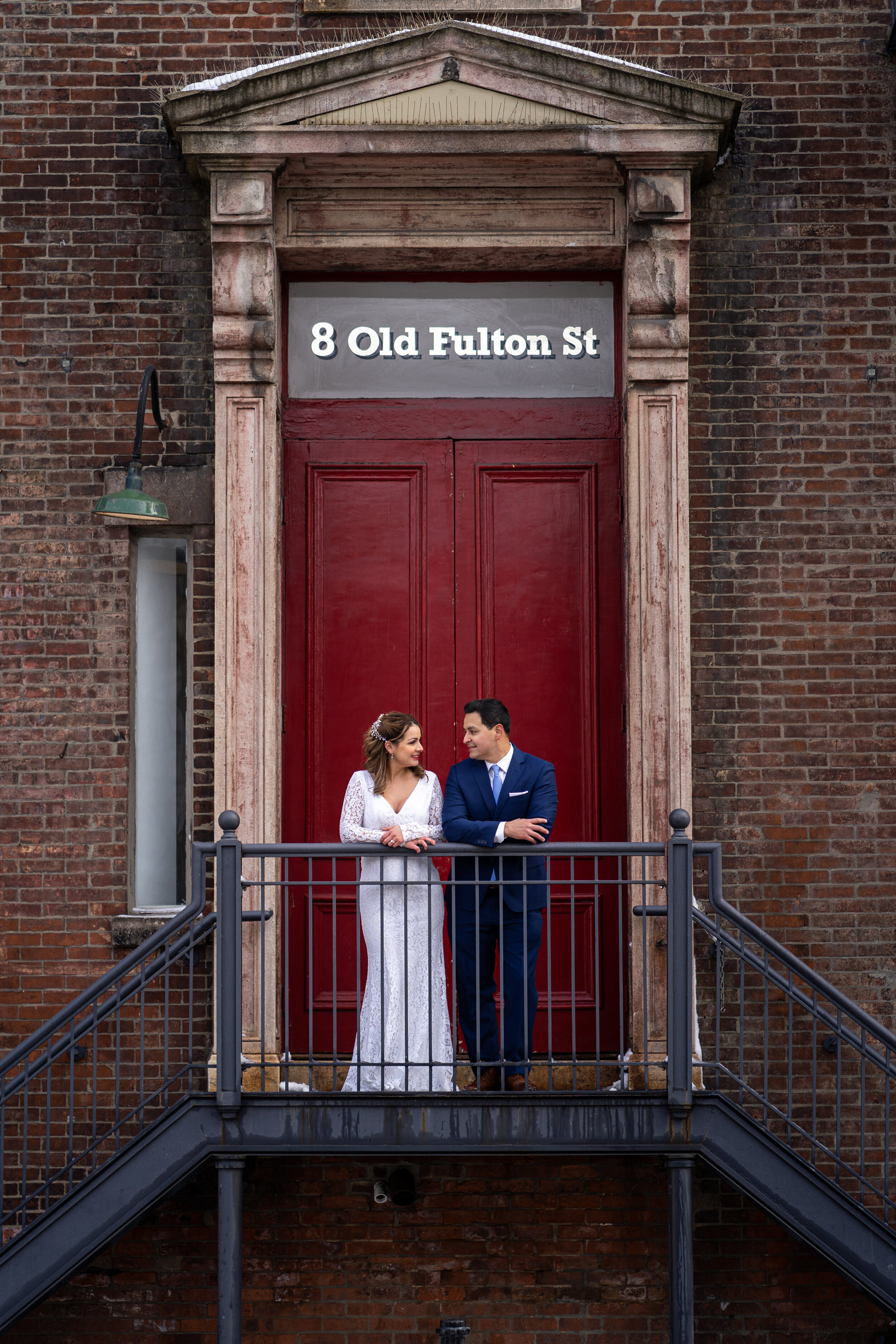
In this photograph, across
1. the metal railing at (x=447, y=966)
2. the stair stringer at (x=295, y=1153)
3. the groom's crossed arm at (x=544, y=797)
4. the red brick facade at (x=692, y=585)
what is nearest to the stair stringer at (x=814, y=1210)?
the stair stringer at (x=295, y=1153)

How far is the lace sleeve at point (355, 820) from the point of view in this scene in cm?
570

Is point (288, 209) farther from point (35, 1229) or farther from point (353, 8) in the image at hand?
point (35, 1229)

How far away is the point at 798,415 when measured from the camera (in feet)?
22.2

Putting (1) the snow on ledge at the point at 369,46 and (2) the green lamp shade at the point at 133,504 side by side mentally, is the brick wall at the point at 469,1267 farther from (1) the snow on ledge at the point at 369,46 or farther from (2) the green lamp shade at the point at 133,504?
(1) the snow on ledge at the point at 369,46

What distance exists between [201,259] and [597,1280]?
5.34 meters

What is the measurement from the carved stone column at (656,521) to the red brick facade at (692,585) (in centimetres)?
23

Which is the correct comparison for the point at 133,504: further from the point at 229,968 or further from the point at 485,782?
the point at 229,968

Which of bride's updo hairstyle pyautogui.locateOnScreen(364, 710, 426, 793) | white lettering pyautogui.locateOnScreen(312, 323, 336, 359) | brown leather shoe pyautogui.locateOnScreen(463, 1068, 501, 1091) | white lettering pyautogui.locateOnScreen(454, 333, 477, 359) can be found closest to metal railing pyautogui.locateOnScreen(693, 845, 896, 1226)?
brown leather shoe pyautogui.locateOnScreen(463, 1068, 501, 1091)

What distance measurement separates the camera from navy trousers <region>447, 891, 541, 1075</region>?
18.4 ft

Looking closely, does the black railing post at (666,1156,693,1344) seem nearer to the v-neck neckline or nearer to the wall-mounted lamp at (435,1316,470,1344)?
the wall-mounted lamp at (435,1316,470,1344)

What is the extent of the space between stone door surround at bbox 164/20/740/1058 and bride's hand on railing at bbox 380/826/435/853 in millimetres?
1092

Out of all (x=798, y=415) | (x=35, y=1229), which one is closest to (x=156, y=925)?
(x=35, y=1229)

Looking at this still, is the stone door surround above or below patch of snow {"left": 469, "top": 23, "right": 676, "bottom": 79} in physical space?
below

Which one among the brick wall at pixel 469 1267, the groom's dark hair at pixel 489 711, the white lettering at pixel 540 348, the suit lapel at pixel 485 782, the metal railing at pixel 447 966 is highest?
the white lettering at pixel 540 348
